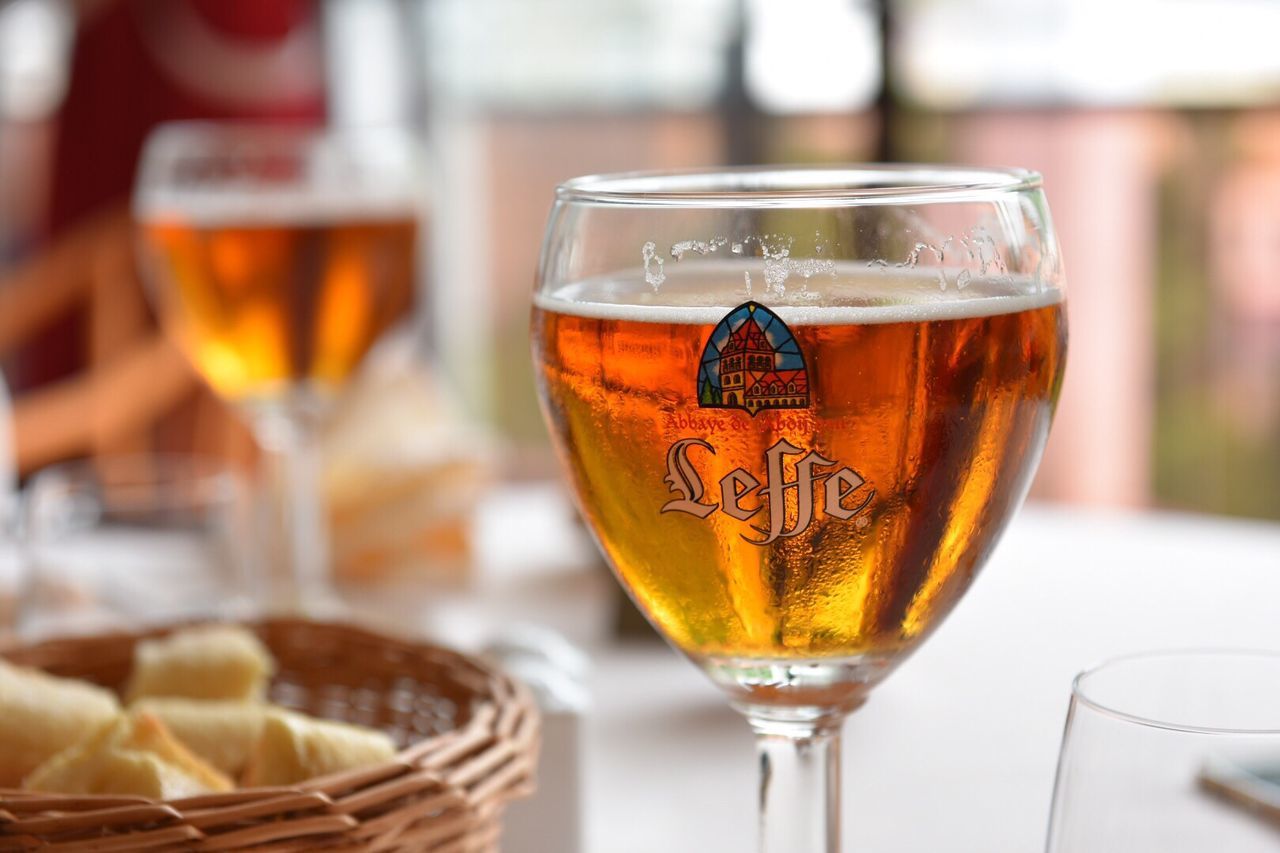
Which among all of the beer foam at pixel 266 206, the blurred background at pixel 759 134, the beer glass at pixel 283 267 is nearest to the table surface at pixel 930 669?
the beer glass at pixel 283 267

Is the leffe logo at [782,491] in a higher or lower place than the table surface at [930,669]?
higher

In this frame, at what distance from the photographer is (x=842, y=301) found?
1.49ft

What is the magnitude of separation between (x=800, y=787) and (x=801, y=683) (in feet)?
0.10

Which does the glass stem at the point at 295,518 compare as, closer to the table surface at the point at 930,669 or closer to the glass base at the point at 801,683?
the table surface at the point at 930,669

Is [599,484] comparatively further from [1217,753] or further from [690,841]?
[690,841]

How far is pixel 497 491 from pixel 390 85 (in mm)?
3031

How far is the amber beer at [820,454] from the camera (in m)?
0.46

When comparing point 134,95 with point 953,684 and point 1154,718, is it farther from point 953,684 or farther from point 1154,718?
point 1154,718

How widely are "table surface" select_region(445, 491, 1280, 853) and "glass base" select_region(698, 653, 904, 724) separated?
22 cm

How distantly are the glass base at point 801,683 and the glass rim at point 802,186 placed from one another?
0.47 ft

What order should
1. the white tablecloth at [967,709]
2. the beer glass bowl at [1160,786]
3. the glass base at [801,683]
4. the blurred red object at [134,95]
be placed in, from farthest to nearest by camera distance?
the blurred red object at [134,95], the white tablecloth at [967,709], the glass base at [801,683], the beer glass bowl at [1160,786]

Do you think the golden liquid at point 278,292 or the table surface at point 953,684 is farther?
the golden liquid at point 278,292

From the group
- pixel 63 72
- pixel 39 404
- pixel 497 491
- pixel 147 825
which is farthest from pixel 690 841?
pixel 63 72

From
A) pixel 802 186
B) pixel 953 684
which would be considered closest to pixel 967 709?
pixel 953 684
